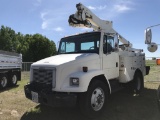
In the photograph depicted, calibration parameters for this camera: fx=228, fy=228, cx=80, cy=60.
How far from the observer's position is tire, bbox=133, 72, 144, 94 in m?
9.59

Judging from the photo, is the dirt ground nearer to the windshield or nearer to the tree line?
the windshield

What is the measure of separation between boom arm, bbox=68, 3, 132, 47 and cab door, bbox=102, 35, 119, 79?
37cm

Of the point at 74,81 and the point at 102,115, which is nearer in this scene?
the point at 74,81

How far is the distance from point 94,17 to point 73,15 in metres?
0.80

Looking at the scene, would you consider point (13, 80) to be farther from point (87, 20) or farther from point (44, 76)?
point (44, 76)

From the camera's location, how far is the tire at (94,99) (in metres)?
6.13

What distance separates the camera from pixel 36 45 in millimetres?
56531

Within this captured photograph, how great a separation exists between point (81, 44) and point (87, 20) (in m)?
0.90

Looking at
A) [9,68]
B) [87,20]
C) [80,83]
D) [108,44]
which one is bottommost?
[80,83]

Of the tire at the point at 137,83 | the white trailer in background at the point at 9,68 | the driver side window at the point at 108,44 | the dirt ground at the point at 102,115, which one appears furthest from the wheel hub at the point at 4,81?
the driver side window at the point at 108,44

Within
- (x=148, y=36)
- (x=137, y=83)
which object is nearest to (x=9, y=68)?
(x=137, y=83)

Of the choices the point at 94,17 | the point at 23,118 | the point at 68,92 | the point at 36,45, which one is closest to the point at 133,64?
the point at 94,17

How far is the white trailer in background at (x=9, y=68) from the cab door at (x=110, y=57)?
7329 millimetres

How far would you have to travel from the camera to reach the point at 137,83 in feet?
32.5
